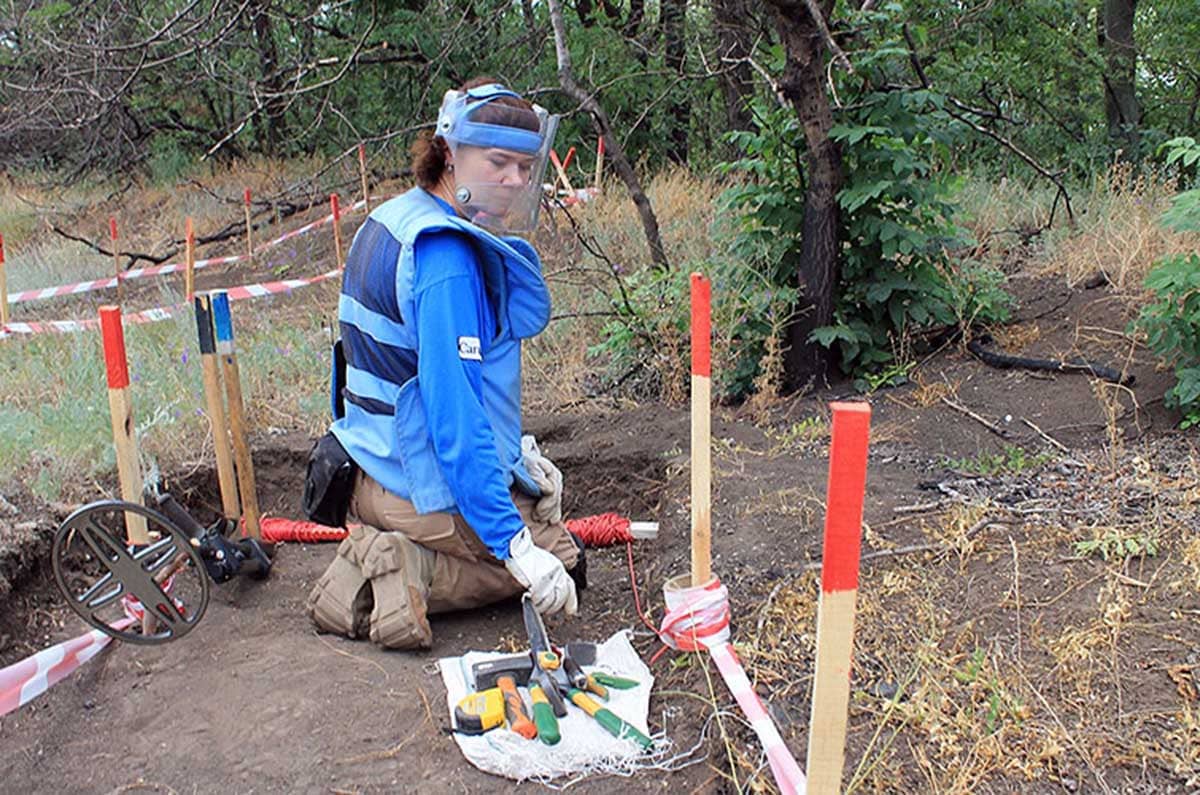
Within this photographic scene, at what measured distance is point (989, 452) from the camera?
4031 millimetres

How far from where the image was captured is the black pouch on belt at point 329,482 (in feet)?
10.2

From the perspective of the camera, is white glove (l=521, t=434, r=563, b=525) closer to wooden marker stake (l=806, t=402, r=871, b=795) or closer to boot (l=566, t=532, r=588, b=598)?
boot (l=566, t=532, r=588, b=598)

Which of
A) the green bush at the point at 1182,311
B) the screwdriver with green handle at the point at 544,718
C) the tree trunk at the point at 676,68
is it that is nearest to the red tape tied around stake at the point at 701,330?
the screwdriver with green handle at the point at 544,718

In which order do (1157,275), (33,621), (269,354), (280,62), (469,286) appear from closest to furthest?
(469,286), (33,621), (1157,275), (269,354), (280,62)

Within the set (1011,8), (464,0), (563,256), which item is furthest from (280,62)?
(1011,8)

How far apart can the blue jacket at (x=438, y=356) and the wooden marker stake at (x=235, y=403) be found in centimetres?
61

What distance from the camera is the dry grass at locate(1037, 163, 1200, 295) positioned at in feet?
17.7

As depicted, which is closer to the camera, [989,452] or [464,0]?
[989,452]

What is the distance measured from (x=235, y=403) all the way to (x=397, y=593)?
3.62 feet

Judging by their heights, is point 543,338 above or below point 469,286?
below

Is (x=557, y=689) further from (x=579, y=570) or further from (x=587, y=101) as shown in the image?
(x=587, y=101)

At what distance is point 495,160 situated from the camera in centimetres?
286

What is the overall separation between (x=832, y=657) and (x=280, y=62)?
13638 mm

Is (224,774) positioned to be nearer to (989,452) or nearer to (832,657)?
(832,657)
